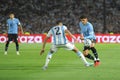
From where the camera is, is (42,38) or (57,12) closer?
(42,38)

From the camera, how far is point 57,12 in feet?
154

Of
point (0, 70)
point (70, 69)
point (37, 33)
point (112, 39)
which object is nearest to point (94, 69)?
point (70, 69)

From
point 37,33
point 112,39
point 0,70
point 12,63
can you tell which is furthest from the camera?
point 37,33

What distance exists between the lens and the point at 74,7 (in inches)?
1868

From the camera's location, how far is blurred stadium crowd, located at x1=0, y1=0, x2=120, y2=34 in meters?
45.2

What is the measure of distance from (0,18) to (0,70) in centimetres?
2791

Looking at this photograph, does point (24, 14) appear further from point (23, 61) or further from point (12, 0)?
point (23, 61)

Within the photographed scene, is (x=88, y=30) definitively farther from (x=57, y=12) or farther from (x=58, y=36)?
(x=57, y=12)

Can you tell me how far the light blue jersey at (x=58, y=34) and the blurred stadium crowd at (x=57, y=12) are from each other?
25.7m

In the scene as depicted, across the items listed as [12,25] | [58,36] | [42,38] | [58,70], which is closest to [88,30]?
[58,36]

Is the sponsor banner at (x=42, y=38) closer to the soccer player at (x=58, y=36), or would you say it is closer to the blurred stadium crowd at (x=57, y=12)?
the blurred stadium crowd at (x=57, y=12)

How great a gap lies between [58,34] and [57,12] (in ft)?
93.2

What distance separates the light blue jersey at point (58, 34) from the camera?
1858 centimetres

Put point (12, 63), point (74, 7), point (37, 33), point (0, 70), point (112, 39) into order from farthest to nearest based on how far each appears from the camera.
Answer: point (74, 7) < point (37, 33) < point (112, 39) < point (12, 63) < point (0, 70)
